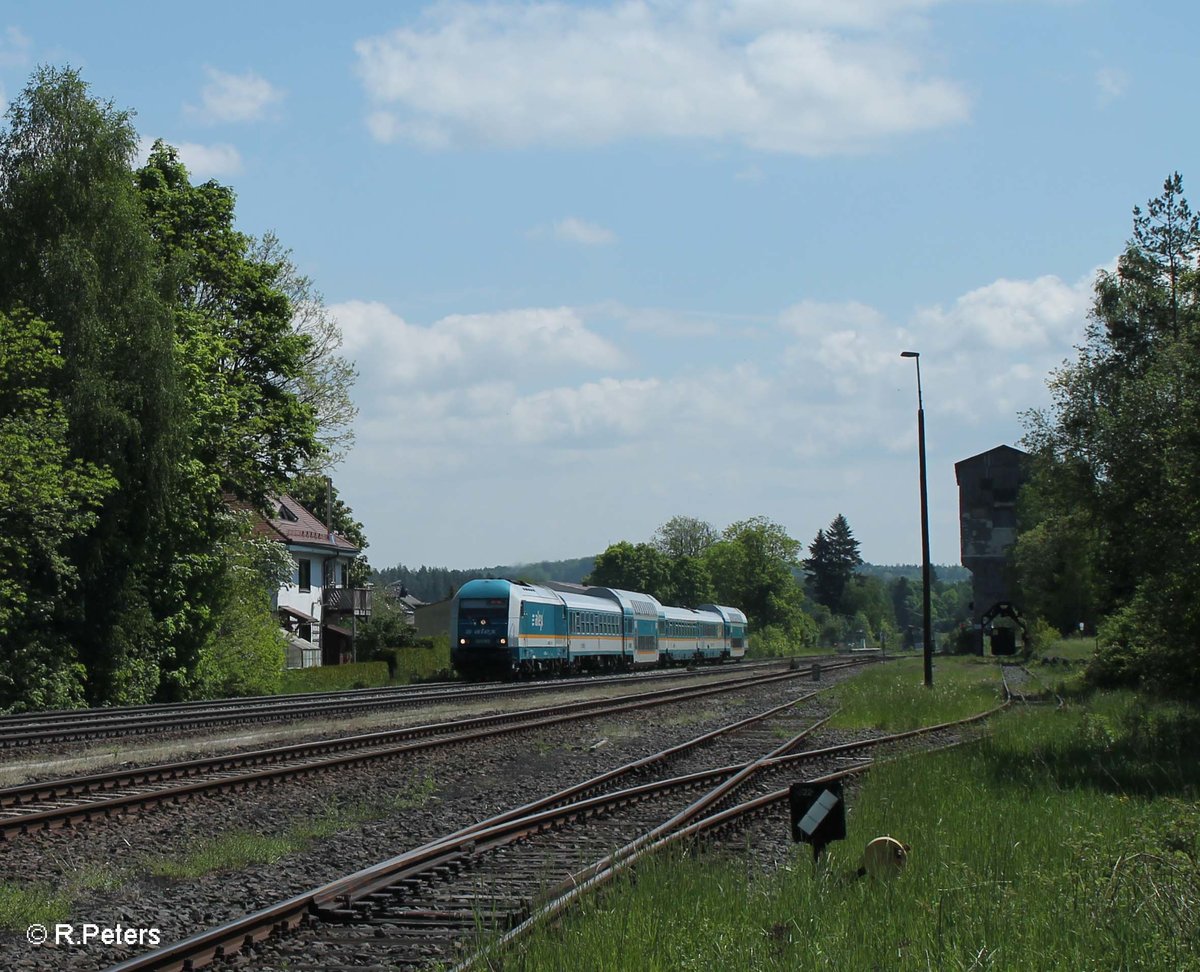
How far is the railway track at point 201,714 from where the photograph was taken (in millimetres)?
20062

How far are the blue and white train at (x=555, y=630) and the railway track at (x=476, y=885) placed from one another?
27.4m

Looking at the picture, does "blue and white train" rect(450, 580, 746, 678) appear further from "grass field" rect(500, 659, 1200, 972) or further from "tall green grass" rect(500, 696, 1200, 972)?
"tall green grass" rect(500, 696, 1200, 972)

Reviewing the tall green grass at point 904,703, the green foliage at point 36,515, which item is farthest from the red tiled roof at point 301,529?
the tall green grass at point 904,703

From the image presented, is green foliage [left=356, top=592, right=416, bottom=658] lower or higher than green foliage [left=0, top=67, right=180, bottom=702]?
lower

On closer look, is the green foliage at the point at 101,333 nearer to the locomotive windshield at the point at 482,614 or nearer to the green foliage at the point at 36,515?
the green foliage at the point at 36,515

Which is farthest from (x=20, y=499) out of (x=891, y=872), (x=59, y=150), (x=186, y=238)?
(x=891, y=872)

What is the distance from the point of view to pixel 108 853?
10438 millimetres

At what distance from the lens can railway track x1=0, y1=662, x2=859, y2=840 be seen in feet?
38.9

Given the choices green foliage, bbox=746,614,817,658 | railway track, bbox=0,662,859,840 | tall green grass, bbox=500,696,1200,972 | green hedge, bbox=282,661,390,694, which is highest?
tall green grass, bbox=500,696,1200,972

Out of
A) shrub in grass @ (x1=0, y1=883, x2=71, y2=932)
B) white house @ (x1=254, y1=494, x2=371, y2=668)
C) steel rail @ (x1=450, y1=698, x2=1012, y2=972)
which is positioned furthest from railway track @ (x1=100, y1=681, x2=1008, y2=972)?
white house @ (x1=254, y1=494, x2=371, y2=668)

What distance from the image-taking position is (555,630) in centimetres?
4594

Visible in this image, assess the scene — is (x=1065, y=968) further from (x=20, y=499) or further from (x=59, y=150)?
(x=59, y=150)

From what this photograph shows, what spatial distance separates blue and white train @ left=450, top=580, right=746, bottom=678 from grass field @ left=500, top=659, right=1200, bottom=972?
30061 mm

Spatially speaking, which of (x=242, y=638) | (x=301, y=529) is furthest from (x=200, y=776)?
(x=301, y=529)
